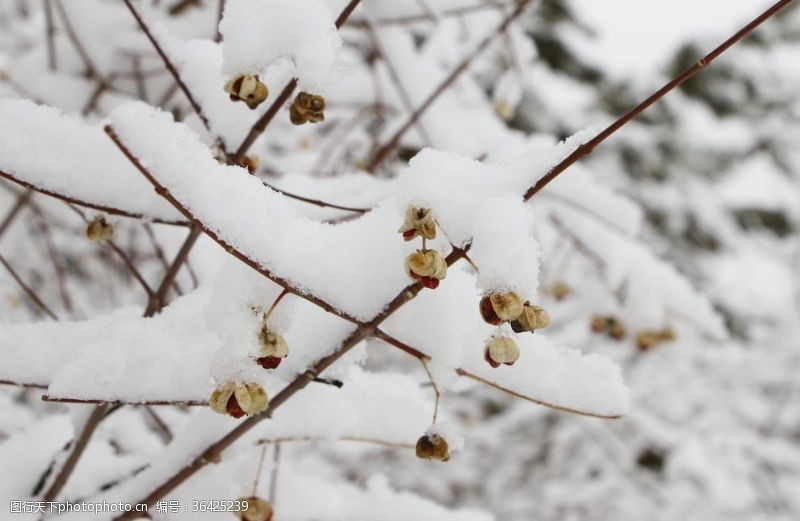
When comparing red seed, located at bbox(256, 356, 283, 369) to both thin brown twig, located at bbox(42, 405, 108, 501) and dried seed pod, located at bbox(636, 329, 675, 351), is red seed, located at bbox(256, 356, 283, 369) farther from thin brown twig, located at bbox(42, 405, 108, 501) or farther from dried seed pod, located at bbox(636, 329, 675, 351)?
dried seed pod, located at bbox(636, 329, 675, 351)

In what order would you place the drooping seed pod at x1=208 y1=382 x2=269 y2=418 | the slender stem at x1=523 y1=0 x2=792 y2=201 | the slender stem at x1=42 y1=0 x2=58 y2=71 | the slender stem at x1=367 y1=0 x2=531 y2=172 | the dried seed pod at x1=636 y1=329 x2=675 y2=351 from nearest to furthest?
1. the slender stem at x1=523 y1=0 x2=792 y2=201
2. the drooping seed pod at x1=208 y1=382 x2=269 y2=418
3. the slender stem at x1=367 y1=0 x2=531 y2=172
4. the slender stem at x1=42 y1=0 x2=58 y2=71
5. the dried seed pod at x1=636 y1=329 x2=675 y2=351

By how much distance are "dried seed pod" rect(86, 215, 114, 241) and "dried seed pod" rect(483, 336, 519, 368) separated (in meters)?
0.50

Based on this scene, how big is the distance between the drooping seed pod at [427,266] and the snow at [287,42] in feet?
0.70

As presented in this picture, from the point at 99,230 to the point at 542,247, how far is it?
123 centimetres

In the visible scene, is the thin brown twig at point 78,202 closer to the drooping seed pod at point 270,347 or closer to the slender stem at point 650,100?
the drooping seed pod at point 270,347

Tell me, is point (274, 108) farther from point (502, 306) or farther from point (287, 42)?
point (502, 306)

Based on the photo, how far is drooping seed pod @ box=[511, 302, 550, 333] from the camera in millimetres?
604

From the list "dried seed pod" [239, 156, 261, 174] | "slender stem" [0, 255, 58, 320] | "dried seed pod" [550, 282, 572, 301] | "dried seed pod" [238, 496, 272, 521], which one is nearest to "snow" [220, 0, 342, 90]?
"dried seed pod" [239, 156, 261, 174]

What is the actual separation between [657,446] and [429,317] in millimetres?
4119

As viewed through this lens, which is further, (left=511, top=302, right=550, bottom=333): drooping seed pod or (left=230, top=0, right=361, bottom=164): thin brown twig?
(left=230, top=0, right=361, bottom=164): thin brown twig

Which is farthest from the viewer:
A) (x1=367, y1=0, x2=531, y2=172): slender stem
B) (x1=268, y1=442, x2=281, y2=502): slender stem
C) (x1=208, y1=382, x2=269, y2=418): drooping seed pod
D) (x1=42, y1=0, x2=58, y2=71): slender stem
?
(x1=42, y1=0, x2=58, y2=71): slender stem

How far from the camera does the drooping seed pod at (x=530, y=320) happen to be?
60 cm

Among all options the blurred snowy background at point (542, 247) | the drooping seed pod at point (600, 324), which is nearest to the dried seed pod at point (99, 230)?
the blurred snowy background at point (542, 247)

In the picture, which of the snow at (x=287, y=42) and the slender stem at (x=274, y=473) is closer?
the snow at (x=287, y=42)
